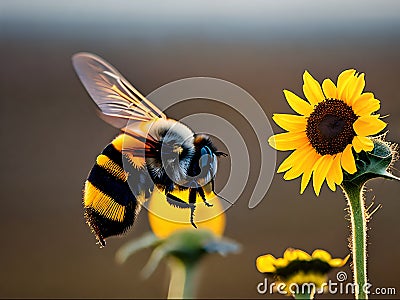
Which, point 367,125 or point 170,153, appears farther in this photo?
point 170,153

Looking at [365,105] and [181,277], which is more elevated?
[365,105]

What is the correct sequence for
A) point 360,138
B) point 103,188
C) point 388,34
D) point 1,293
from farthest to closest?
1. point 388,34
2. point 1,293
3. point 103,188
4. point 360,138

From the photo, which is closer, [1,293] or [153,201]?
[153,201]

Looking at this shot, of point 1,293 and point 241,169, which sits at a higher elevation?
point 1,293

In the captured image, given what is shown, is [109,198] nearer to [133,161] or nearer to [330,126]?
[133,161]

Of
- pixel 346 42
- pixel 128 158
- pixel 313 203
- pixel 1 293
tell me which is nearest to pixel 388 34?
pixel 346 42

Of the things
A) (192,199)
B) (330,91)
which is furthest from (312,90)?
(192,199)

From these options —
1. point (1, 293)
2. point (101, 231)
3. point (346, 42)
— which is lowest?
point (101, 231)

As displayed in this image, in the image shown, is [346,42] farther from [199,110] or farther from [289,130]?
[289,130]
